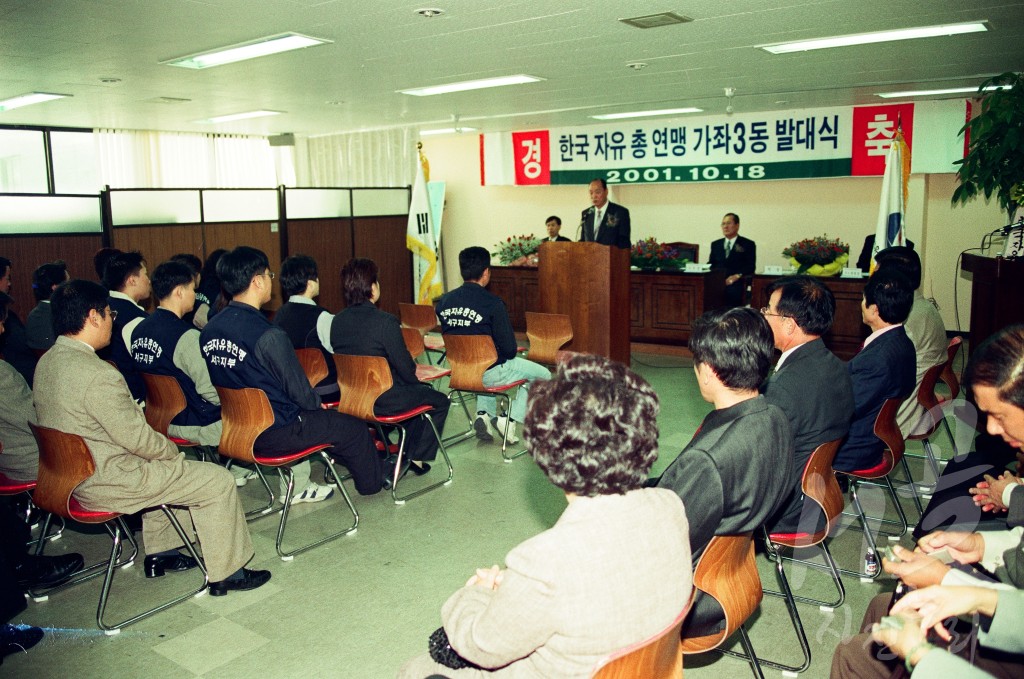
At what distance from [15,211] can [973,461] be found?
6.97m

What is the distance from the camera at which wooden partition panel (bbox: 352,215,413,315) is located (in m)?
9.54

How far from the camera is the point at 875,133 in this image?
28.0 ft

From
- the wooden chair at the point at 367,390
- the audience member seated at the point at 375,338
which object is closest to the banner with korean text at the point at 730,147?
the audience member seated at the point at 375,338

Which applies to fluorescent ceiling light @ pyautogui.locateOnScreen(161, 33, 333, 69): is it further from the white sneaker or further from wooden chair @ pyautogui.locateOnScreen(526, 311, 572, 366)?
the white sneaker

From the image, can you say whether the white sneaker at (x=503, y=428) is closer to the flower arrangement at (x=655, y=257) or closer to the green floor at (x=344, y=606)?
the green floor at (x=344, y=606)

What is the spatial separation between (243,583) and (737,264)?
6.53 meters

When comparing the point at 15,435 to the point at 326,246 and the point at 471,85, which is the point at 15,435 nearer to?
the point at 471,85

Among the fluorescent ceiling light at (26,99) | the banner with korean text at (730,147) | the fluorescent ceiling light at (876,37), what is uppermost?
the fluorescent ceiling light at (26,99)

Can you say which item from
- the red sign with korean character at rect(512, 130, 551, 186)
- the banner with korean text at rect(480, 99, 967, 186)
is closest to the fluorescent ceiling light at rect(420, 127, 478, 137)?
the banner with korean text at rect(480, 99, 967, 186)

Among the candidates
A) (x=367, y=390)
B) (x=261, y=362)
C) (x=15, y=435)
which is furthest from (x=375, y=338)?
(x=15, y=435)

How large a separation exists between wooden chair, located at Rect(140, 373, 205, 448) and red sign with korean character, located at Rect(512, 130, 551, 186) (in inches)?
307

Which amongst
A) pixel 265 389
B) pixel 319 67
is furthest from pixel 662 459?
pixel 319 67

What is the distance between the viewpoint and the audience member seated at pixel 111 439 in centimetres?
296

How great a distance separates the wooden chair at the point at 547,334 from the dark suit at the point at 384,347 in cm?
149
